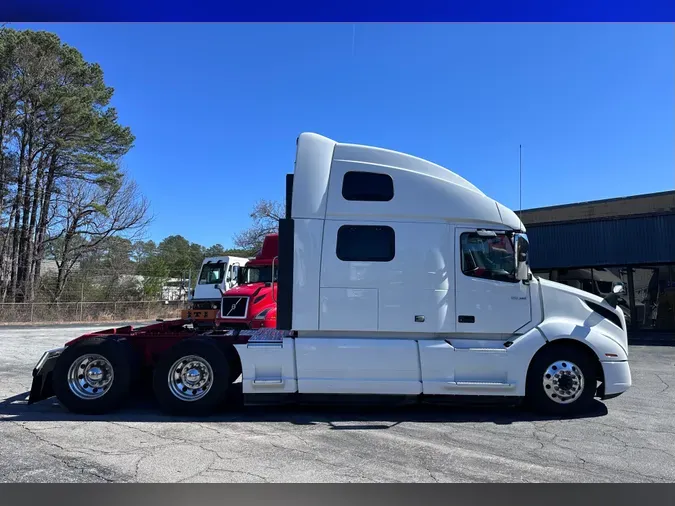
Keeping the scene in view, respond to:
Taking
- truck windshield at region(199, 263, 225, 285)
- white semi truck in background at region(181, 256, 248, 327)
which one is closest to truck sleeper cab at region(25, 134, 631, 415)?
white semi truck in background at region(181, 256, 248, 327)

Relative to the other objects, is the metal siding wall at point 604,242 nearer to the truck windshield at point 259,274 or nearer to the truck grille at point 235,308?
the truck windshield at point 259,274

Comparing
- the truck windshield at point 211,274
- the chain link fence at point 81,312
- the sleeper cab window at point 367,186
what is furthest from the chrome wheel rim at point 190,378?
the chain link fence at point 81,312

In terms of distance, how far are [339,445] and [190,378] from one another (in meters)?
2.48

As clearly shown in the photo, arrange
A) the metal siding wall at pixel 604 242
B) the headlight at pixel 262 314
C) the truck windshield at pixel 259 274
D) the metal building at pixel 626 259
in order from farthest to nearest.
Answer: the metal building at pixel 626 259 → the metal siding wall at pixel 604 242 → the truck windshield at pixel 259 274 → the headlight at pixel 262 314

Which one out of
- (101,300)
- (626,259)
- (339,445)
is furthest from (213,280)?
(101,300)

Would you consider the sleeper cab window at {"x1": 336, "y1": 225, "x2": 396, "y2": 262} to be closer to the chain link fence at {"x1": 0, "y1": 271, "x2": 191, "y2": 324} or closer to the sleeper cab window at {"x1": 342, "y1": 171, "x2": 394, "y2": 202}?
the sleeper cab window at {"x1": 342, "y1": 171, "x2": 394, "y2": 202}

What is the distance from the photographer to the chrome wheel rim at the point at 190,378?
6.78 meters

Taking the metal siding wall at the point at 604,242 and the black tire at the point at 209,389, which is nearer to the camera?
the black tire at the point at 209,389

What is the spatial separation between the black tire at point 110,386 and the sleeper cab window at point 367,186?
153 inches

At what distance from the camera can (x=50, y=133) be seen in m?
31.6

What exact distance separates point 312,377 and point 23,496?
3.42 m

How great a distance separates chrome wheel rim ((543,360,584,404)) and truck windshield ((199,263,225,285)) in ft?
49.9
